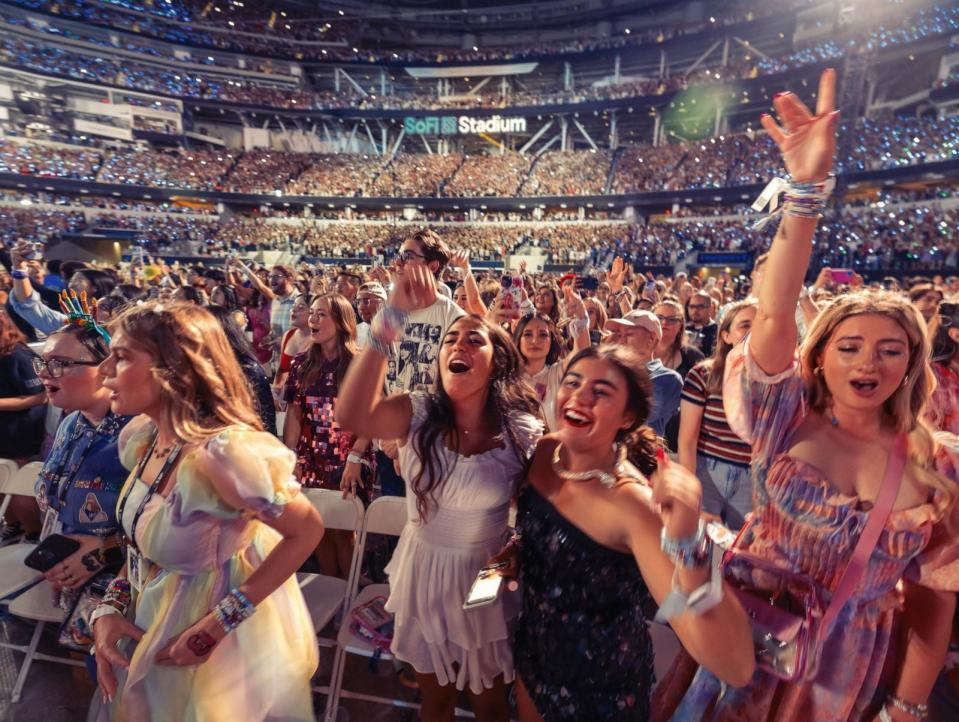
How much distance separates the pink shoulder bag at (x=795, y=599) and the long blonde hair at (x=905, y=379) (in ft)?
0.17

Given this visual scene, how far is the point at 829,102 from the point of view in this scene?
54.7 inches

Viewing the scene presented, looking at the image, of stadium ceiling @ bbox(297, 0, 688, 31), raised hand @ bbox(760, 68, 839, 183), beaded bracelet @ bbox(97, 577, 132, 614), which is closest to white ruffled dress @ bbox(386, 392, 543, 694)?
beaded bracelet @ bbox(97, 577, 132, 614)

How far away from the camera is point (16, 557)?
285cm

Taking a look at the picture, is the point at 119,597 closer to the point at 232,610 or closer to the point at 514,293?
the point at 232,610

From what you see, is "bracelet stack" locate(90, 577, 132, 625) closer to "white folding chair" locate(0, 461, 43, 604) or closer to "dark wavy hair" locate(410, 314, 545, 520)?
"dark wavy hair" locate(410, 314, 545, 520)

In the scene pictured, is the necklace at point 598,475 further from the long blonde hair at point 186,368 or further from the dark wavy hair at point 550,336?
the dark wavy hair at point 550,336

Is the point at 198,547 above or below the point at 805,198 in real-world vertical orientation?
below

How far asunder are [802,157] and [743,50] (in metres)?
39.5

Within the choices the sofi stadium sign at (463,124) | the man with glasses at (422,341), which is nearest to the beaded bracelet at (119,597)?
the man with glasses at (422,341)

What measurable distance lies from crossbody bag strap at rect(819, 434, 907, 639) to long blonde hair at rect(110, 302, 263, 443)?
5.83 feet


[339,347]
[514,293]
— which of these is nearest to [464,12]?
[514,293]

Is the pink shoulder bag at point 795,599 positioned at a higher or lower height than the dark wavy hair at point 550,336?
lower

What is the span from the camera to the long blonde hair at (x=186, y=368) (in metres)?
1.62

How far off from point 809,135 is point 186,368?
1.96 metres
